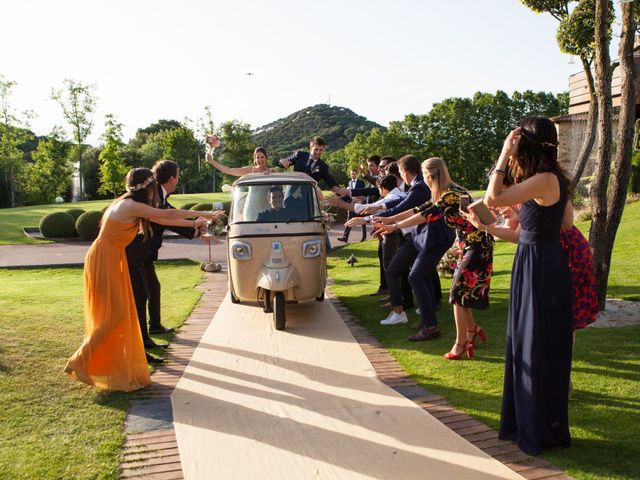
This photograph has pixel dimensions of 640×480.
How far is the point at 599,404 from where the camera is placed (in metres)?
5.04

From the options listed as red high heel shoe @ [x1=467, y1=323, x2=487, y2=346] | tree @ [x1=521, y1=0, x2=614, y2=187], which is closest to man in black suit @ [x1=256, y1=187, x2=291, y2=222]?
red high heel shoe @ [x1=467, y1=323, x2=487, y2=346]

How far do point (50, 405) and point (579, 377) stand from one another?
495cm

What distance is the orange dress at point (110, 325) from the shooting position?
5.66 metres

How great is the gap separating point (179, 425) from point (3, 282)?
10.6 metres

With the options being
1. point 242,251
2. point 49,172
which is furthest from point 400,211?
point 49,172

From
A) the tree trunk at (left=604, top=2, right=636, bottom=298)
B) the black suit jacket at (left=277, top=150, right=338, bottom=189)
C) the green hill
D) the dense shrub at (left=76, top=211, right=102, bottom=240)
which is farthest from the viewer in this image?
the green hill

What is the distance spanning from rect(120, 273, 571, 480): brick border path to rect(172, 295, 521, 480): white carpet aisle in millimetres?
96

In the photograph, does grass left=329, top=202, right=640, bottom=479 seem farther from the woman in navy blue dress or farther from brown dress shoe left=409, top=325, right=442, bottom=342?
the woman in navy blue dress

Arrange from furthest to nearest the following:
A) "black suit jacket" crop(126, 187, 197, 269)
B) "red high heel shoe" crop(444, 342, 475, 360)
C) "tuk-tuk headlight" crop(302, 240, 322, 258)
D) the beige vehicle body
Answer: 1. "tuk-tuk headlight" crop(302, 240, 322, 258)
2. the beige vehicle body
3. "black suit jacket" crop(126, 187, 197, 269)
4. "red high heel shoe" crop(444, 342, 475, 360)

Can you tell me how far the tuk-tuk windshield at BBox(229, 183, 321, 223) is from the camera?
887 cm

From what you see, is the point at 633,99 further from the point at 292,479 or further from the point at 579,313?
the point at 292,479

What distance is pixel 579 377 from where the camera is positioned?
5746 millimetres

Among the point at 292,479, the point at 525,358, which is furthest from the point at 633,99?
the point at 292,479

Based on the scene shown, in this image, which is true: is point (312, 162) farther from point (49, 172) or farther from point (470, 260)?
point (49, 172)
